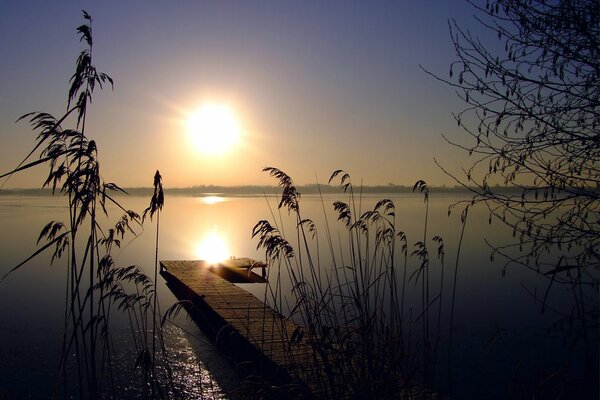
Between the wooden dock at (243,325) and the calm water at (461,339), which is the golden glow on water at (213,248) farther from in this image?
the wooden dock at (243,325)

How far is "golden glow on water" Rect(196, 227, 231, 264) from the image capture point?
95.4 feet

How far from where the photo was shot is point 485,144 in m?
4.04

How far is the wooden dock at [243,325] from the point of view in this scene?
192 inches

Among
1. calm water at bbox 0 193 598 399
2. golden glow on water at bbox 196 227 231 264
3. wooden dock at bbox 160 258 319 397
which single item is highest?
wooden dock at bbox 160 258 319 397

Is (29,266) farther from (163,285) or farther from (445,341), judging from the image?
(445,341)

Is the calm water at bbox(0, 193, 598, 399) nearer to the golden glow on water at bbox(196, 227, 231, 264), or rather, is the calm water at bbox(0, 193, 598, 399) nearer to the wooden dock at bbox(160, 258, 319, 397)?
the wooden dock at bbox(160, 258, 319, 397)

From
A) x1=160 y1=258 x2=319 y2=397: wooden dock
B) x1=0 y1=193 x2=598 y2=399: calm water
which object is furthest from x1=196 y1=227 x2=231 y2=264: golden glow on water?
x1=160 y1=258 x2=319 y2=397: wooden dock

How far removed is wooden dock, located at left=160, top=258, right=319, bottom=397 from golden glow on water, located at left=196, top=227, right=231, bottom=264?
634 centimetres

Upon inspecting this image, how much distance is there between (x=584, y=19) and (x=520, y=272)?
2068 centimetres

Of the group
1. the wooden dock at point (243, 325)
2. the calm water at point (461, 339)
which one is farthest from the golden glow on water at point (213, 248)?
the wooden dock at point (243, 325)

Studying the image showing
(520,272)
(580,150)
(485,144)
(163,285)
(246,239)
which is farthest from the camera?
(246,239)

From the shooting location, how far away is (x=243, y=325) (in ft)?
25.7

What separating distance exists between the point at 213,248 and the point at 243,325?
26.9 meters

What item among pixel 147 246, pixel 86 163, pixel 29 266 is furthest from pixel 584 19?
pixel 147 246
